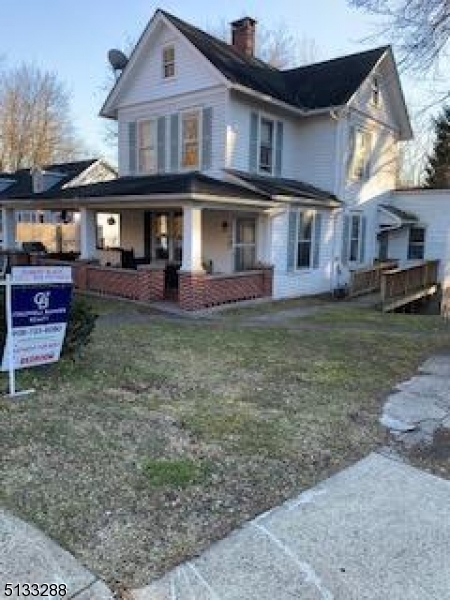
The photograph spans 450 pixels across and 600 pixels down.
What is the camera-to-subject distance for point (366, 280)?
1727 cm

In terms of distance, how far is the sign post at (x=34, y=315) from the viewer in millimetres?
5637

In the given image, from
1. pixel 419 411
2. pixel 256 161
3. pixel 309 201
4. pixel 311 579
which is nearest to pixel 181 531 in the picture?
pixel 311 579

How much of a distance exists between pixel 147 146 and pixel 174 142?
137 centimetres

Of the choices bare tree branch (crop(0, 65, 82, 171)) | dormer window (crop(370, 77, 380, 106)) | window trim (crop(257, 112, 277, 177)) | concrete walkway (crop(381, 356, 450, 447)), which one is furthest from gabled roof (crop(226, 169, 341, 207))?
bare tree branch (crop(0, 65, 82, 171))

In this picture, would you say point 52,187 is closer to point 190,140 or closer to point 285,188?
point 190,140

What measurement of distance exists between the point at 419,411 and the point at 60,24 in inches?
830

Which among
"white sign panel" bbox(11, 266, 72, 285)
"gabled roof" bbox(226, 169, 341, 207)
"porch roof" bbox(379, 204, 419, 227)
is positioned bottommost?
"white sign panel" bbox(11, 266, 72, 285)

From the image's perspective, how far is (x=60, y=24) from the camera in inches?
813

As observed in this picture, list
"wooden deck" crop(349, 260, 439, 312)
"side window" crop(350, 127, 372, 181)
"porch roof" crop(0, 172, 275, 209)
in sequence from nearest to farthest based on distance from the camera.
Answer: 1. "porch roof" crop(0, 172, 275, 209)
2. "wooden deck" crop(349, 260, 439, 312)
3. "side window" crop(350, 127, 372, 181)

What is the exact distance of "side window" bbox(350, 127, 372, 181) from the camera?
17578 millimetres

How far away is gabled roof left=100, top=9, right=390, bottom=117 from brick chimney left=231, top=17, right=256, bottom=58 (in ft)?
2.90

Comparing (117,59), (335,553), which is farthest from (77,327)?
(117,59)

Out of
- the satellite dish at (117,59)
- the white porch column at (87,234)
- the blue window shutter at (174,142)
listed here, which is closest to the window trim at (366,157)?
the blue window shutter at (174,142)

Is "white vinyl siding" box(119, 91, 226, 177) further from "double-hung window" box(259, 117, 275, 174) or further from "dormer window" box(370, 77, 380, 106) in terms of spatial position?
"dormer window" box(370, 77, 380, 106)
